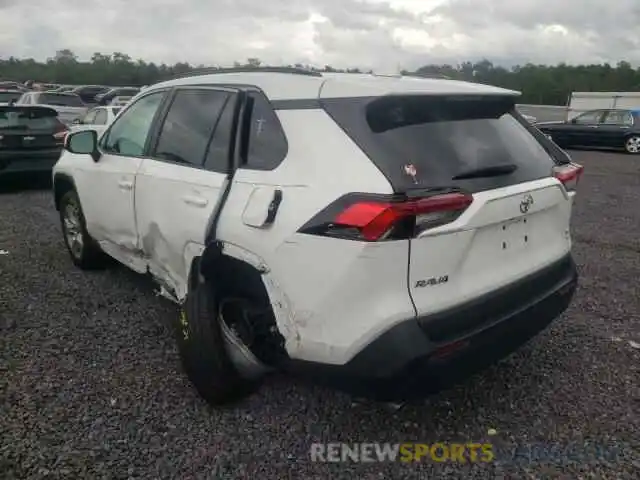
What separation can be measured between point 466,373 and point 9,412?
7.38ft

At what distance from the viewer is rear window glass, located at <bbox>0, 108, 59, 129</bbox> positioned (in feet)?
28.6

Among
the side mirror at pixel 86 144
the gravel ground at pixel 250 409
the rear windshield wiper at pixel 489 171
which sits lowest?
the gravel ground at pixel 250 409

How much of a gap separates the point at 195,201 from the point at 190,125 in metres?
0.62

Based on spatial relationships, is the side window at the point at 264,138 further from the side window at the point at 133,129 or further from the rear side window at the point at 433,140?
the side window at the point at 133,129

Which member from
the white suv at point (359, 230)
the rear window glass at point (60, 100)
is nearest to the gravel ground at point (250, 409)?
the white suv at point (359, 230)

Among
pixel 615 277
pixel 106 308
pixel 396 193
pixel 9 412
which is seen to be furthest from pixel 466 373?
pixel 615 277

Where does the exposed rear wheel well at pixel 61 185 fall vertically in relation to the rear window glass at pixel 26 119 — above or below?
below

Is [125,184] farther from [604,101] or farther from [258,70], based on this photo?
[604,101]

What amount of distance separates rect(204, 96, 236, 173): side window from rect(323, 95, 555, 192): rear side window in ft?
2.21

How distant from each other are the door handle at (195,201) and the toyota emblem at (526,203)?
1.52 m

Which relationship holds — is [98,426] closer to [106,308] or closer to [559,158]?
[106,308]

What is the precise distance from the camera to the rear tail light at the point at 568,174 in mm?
3016

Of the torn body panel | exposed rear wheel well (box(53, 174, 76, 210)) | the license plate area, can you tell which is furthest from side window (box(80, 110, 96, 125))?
the license plate area

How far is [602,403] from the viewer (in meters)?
3.00
